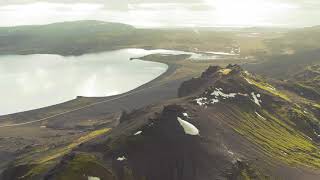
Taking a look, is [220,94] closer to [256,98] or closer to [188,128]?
[256,98]

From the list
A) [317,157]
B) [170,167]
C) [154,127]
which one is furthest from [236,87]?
[170,167]

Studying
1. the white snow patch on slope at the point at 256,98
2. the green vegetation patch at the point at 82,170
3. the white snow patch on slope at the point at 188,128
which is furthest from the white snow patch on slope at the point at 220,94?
the green vegetation patch at the point at 82,170

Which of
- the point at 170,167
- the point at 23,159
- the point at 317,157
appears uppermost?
the point at 170,167

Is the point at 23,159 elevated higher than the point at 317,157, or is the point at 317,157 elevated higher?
the point at 317,157

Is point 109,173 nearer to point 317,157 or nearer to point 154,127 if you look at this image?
point 154,127

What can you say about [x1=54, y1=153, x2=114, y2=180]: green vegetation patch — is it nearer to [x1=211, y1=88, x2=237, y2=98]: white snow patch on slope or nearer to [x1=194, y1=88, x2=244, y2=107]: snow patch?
[x1=194, y1=88, x2=244, y2=107]: snow patch

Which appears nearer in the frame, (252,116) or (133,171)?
(133,171)

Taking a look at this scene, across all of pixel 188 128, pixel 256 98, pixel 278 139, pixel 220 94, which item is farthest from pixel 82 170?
pixel 256 98

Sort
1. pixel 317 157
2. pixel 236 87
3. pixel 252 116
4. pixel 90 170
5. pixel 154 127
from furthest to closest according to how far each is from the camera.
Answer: pixel 236 87
pixel 252 116
pixel 317 157
pixel 154 127
pixel 90 170

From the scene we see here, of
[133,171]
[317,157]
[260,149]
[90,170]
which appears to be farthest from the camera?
[317,157]
